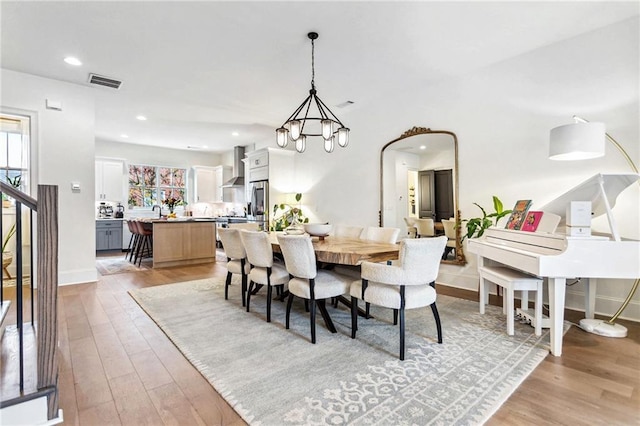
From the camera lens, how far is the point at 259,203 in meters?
6.93

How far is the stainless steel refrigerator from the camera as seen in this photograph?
670cm

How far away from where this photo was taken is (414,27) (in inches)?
116

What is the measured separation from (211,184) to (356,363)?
8.17m

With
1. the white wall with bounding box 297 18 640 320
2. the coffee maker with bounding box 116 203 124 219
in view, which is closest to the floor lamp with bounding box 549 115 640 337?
the white wall with bounding box 297 18 640 320

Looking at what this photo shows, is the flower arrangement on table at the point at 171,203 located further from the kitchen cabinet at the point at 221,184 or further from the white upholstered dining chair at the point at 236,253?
the white upholstered dining chair at the point at 236,253

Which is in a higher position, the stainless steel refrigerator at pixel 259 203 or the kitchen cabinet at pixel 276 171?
the kitchen cabinet at pixel 276 171

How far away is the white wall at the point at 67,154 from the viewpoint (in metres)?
3.96

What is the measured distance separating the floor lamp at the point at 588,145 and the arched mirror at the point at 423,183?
57.2 inches

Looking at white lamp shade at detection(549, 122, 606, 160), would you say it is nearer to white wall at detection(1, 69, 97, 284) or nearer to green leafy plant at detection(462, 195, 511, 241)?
green leafy plant at detection(462, 195, 511, 241)

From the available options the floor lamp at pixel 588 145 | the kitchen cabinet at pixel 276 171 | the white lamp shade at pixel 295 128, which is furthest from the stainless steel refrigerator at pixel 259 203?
the floor lamp at pixel 588 145

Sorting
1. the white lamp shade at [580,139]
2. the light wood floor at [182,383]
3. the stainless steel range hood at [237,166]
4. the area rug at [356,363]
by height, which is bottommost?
the light wood floor at [182,383]

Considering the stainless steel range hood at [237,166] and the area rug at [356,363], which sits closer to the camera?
the area rug at [356,363]

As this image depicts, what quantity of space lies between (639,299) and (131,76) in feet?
20.2

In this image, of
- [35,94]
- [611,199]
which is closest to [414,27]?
[611,199]
